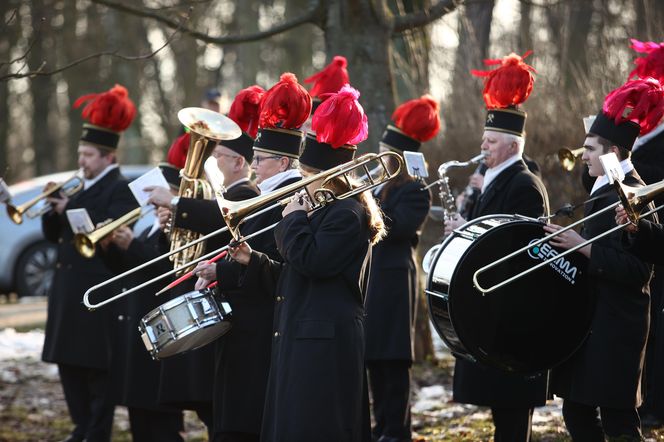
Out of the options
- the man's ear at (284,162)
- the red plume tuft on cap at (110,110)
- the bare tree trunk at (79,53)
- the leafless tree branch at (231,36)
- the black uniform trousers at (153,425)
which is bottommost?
the black uniform trousers at (153,425)

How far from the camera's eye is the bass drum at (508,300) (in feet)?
18.2

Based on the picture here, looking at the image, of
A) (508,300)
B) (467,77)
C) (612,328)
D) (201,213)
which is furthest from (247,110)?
(467,77)

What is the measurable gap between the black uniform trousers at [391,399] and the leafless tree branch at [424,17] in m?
3.25

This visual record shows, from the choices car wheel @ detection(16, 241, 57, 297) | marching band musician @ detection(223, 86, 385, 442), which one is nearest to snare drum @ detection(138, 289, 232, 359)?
marching band musician @ detection(223, 86, 385, 442)

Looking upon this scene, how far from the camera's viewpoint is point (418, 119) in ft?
25.8

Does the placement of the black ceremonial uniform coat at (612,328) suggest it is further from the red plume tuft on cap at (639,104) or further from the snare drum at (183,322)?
the snare drum at (183,322)

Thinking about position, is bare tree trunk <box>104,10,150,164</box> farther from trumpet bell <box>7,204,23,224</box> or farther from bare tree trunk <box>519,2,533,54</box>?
trumpet bell <box>7,204,23,224</box>

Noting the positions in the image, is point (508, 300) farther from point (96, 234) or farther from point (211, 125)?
point (96, 234)

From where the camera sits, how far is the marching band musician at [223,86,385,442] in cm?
514

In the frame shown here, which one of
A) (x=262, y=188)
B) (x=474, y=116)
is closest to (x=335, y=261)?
(x=262, y=188)

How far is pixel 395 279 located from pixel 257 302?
193 cm

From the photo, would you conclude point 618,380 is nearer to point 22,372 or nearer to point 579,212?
point 579,212

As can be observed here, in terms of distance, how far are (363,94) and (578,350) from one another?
4342mm

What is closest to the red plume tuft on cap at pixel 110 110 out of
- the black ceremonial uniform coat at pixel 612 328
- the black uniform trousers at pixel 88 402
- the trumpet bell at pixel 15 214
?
the trumpet bell at pixel 15 214
